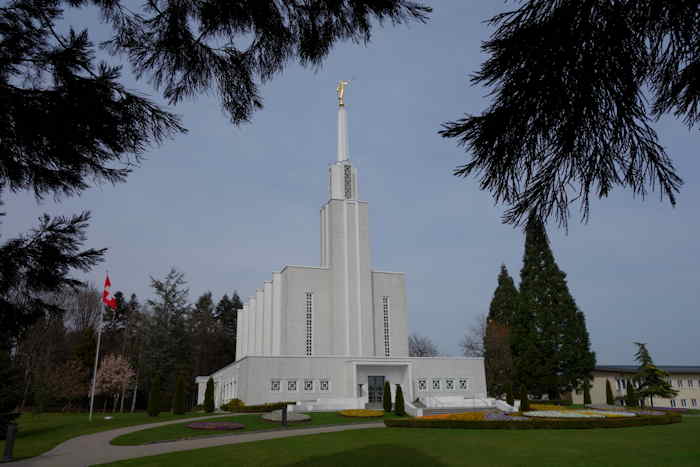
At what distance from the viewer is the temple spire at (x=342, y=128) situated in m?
46.2

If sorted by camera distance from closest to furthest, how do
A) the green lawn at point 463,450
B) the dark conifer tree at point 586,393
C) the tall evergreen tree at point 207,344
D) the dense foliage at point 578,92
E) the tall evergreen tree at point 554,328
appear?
the dense foliage at point 578,92, the green lawn at point 463,450, the dark conifer tree at point 586,393, the tall evergreen tree at point 554,328, the tall evergreen tree at point 207,344

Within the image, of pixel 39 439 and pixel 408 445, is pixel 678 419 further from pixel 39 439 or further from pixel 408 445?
pixel 39 439

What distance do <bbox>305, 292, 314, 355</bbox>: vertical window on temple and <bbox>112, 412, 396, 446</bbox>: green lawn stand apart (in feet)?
41.2

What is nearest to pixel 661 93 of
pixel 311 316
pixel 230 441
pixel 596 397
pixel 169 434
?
pixel 230 441

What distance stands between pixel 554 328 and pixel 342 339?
1886 cm

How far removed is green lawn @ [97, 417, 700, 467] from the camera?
39.0 ft

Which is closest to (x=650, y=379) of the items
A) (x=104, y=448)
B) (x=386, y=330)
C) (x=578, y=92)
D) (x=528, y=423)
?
(x=386, y=330)

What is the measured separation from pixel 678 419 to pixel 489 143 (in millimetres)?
27804

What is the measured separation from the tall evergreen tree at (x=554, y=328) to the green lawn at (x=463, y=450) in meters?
26.1

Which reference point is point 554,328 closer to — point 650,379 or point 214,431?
point 650,379

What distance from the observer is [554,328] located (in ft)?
146

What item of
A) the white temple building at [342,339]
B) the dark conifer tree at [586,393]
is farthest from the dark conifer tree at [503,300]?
the white temple building at [342,339]

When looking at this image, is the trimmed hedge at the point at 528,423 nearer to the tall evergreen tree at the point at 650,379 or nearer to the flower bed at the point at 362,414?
the flower bed at the point at 362,414

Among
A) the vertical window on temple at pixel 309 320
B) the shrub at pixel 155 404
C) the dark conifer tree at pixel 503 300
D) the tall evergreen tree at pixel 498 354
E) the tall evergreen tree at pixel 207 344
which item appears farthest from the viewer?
the tall evergreen tree at pixel 207 344
